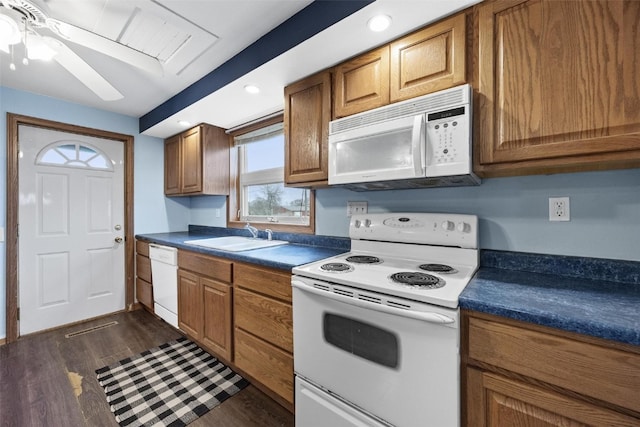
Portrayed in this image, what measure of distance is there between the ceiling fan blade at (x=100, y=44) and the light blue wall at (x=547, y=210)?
1.76 metres

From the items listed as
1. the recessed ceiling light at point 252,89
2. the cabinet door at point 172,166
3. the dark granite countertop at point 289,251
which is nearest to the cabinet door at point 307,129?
the recessed ceiling light at point 252,89

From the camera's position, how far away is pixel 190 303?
2.21 meters

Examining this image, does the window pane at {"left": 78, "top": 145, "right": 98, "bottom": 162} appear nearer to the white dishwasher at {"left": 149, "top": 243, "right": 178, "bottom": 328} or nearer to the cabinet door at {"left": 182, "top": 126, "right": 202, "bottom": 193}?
the cabinet door at {"left": 182, "top": 126, "right": 202, "bottom": 193}

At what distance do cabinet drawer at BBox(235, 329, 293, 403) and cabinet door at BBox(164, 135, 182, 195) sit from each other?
209cm

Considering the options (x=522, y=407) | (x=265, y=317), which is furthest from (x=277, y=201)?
(x=522, y=407)

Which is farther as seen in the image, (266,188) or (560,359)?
(266,188)

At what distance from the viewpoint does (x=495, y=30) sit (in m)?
1.11

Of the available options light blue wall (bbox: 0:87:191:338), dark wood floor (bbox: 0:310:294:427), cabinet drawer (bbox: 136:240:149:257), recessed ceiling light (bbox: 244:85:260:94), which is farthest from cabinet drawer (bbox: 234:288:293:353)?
light blue wall (bbox: 0:87:191:338)

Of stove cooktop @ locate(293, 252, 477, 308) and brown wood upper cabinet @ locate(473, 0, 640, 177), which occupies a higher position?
brown wood upper cabinet @ locate(473, 0, 640, 177)

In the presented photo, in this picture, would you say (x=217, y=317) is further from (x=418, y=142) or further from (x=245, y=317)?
(x=418, y=142)

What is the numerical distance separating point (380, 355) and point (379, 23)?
59.9 inches

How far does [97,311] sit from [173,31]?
9.75ft

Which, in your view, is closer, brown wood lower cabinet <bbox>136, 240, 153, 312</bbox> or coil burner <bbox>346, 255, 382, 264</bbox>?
coil burner <bbox>346, 255, 382, 264</bbox>

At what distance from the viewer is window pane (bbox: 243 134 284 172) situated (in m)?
2.57
